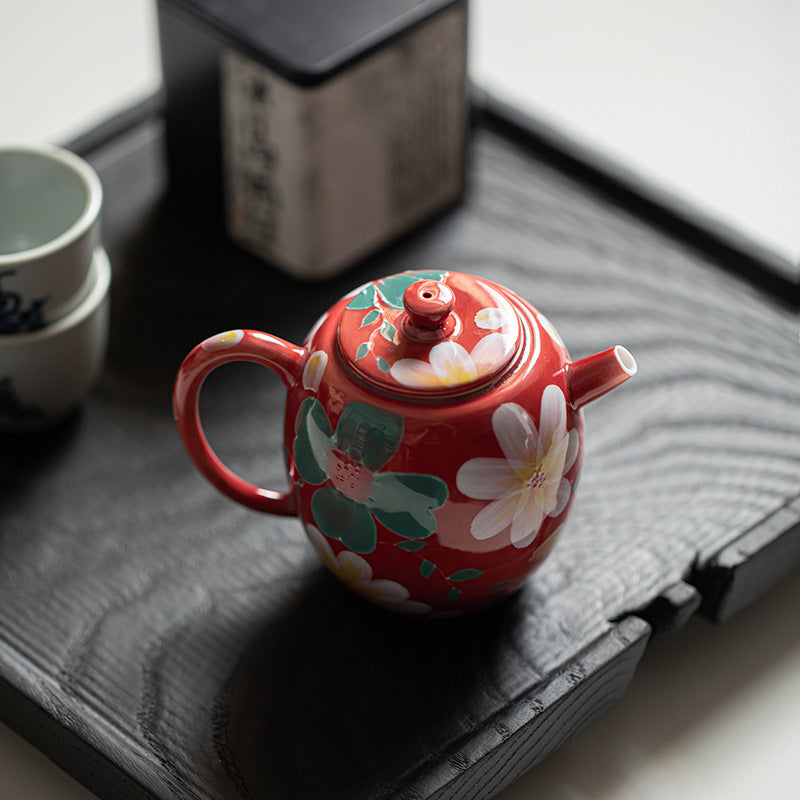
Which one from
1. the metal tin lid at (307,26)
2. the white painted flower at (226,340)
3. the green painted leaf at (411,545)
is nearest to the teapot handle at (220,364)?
the white painted flower at (226,340)

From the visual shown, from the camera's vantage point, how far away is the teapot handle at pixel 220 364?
708 mm

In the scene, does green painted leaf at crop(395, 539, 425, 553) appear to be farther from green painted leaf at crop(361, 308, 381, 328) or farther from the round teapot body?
green painted leaf at crop(361, 308, 381, 328)

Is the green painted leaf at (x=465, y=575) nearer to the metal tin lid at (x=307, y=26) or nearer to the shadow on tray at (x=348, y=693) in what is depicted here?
the shadow on tray at (x=348, y=693)

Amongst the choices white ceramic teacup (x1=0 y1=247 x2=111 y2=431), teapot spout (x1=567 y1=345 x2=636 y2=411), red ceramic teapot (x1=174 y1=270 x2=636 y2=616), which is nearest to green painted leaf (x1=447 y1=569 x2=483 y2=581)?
red ceramic teapot (x1=174 y1=270 x2=636 y2=616)

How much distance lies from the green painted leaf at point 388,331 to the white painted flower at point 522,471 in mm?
69

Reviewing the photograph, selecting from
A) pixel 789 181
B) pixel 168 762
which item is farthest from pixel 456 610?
pixel 789 181

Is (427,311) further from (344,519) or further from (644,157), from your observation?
(644,157)

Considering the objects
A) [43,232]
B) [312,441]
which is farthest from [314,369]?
[43,232]

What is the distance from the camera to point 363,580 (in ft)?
2.42

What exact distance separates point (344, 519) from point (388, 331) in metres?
0.11

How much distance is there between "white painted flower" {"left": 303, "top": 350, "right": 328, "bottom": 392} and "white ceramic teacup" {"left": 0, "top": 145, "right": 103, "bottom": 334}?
198 millimetres

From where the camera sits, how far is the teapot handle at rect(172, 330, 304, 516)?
27.9 inches

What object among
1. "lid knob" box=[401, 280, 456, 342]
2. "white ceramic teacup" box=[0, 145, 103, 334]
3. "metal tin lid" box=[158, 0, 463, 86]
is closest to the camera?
"lid knob" box=[401, 280, 456, 342]

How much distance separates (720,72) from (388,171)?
1.80 ft
